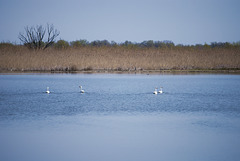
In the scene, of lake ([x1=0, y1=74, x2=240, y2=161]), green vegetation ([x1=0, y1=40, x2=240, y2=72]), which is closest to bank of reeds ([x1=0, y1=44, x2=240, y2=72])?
green vegetation ([x1=0, y1=40, x2=240, y2=72])

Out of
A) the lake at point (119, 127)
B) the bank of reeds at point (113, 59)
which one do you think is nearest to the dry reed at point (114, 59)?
the bank of reeds at point (113, 59)

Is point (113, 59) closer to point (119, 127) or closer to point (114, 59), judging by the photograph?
point (114, 59)

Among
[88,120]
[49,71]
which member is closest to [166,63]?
[49,71]

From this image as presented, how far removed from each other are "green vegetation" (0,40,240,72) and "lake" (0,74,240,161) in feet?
35.8

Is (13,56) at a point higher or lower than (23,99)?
higher

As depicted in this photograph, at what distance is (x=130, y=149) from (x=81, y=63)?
18312 millimetres

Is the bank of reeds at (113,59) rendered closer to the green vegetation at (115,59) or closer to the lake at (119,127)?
the green vegetation at (115,59)

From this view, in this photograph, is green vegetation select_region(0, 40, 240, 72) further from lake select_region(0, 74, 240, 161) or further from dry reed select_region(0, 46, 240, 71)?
lake select_region(0, 74, 240, 161)

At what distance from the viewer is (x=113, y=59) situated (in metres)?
24.4

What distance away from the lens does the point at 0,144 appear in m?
6.20

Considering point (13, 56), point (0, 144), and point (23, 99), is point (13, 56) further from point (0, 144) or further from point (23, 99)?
point (0, 144)

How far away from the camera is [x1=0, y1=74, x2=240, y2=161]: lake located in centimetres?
576

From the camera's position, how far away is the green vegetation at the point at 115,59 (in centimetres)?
2364

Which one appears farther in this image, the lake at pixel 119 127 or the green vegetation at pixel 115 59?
the green vegetation at pixel 115 59
